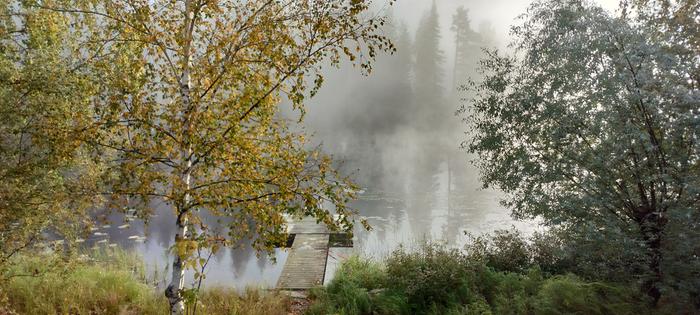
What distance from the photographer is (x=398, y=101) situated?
54.7 metres

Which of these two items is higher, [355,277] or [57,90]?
[57,90]

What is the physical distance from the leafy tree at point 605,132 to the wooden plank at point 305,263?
5064mm

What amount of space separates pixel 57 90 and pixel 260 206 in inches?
156

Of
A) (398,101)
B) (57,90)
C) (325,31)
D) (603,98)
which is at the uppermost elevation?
(398,101)

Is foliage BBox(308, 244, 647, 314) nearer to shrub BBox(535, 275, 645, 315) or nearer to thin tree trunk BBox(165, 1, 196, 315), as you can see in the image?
shrub BBox(535, 275, 645, 315)

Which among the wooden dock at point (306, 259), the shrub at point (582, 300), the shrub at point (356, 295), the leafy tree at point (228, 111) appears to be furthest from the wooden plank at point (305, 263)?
the shrub at point (582, 300)

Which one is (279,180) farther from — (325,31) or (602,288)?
(602,288)

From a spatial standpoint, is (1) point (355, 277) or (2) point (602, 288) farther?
(1) point (355, 277)

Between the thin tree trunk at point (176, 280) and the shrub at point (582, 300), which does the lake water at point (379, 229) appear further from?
the shrub at point (582, 300)

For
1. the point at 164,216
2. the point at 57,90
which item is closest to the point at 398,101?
the point at 164,216

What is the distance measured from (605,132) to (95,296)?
10449 mm

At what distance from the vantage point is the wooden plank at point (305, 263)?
1026 cm

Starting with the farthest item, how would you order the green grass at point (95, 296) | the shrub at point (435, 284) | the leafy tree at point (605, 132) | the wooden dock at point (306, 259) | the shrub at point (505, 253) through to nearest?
the wooden dock at point (306, 259)
the shrub at point (505, 253)
the shrub at point (435, 284)
the green grass at point (95, 296)
the leafy tree at point (605, 132)

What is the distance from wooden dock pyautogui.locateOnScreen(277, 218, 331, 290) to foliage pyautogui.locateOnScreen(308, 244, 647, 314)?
1.05 metres
